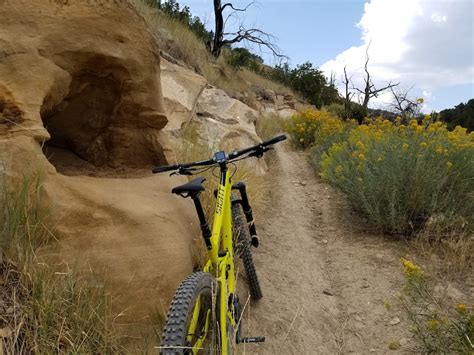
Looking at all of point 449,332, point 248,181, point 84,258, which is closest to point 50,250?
point 84,258

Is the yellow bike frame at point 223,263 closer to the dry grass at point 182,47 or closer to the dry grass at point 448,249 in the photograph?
the dry grass at point 448,249

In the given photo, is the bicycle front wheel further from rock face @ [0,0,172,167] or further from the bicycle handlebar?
rock face @ [0,0,172,167]

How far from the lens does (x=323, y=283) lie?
376 cm

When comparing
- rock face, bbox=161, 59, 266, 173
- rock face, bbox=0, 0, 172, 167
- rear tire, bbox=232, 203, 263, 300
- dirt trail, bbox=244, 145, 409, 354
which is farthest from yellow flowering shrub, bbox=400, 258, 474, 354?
rock face, bbox=161, 59, 266, 173

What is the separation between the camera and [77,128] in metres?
3.52

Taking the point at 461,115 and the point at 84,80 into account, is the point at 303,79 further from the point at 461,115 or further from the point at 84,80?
the point at 84,80

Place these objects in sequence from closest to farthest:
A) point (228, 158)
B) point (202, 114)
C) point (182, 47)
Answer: point (228, 158) → point (202, 114) → point (182, 47)

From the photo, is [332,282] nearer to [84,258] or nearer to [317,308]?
[317,308]

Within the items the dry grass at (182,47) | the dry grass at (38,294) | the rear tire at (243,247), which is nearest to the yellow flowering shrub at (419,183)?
the rear tire at (243,247)

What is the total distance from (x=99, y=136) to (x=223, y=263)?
1883mm

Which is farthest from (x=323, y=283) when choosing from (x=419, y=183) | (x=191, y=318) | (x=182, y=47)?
(x=182, y=47)

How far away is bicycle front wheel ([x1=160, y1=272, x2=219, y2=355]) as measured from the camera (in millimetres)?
1688

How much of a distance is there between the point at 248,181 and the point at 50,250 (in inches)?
124

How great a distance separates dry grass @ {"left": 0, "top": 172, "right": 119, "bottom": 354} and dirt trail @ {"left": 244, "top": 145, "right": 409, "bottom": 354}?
0.96 metres
